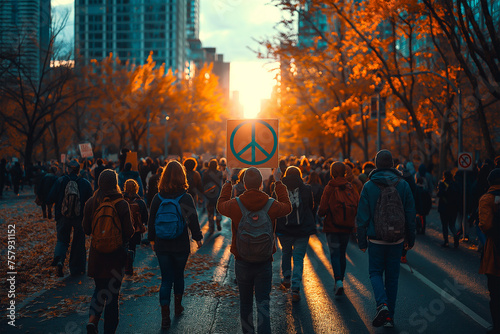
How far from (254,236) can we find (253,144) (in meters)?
3.21

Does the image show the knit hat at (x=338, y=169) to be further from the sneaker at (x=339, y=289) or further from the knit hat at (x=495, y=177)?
the knit hat at (x=495, y=177)

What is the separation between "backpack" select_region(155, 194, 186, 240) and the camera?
19.6ft

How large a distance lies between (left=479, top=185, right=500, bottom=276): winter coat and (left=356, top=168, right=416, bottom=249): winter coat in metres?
0.78

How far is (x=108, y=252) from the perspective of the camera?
5418 millimetres

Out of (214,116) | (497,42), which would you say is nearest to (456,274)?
(497,42)

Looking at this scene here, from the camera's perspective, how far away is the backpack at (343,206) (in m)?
7.67

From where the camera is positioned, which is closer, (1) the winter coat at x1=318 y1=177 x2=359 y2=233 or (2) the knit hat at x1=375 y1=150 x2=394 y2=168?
(2) the knit hat at x1=375 y1=150 x2=394 y2=168

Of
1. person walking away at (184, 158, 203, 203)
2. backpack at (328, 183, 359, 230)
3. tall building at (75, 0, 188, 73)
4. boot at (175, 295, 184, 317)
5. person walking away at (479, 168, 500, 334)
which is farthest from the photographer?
tall building at (75, 0, 188, 73)

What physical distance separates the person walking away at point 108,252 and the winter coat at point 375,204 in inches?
106

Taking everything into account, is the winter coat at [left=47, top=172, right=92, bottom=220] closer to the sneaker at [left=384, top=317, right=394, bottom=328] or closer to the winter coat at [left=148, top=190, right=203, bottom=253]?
the winter coat at [left=148, top=190, right=203, bottom=253]

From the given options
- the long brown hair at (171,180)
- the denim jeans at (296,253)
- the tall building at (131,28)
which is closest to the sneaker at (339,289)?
the denim jeans at (296,253)

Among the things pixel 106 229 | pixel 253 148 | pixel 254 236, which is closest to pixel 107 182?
pixel 106 229

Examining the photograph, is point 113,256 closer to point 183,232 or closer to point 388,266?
point 183,232

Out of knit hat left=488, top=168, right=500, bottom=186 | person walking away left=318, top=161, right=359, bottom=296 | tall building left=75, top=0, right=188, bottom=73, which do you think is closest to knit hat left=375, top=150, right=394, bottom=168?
knit hat left=488, top=168, right=500, bottom=186
